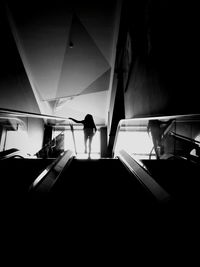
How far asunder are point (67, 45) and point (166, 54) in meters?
5.05

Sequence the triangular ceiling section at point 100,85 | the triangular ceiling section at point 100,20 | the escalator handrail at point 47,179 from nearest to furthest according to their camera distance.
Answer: the escalator handrail at point 47,179, the triangular ceiling section at point 100,20, the triangular ceiling section at point 100,85

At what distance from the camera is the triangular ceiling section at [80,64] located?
6110 millimetres

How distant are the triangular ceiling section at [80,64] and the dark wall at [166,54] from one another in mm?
2172

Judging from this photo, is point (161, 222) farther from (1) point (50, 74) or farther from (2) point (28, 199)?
(1) point (50, 74)

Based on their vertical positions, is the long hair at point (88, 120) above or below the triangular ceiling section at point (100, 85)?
below

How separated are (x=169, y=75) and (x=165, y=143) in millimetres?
1690

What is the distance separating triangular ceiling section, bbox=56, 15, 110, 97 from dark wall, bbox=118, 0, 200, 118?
2172 millimetres

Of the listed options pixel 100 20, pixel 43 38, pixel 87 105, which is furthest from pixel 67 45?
pixel 87 105

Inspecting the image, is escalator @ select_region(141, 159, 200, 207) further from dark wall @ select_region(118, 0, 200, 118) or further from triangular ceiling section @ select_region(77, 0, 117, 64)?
triangular ceiling section @ select_region(77, 0, 117, 64)

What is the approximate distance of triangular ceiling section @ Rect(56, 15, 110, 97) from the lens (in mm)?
6110

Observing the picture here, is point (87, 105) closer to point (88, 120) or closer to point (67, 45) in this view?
point (67, 45)

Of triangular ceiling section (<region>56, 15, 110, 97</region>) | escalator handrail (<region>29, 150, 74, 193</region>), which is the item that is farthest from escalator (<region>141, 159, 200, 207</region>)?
triangular ceiling section (<region>56, 15, 110, 97</region>)

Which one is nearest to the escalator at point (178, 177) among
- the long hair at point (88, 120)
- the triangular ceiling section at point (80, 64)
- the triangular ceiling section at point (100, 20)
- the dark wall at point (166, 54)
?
the dark wall at point (166, 54)

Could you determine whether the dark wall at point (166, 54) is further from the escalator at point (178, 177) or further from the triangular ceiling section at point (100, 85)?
the triangular ceiling section at point (100, 85)
